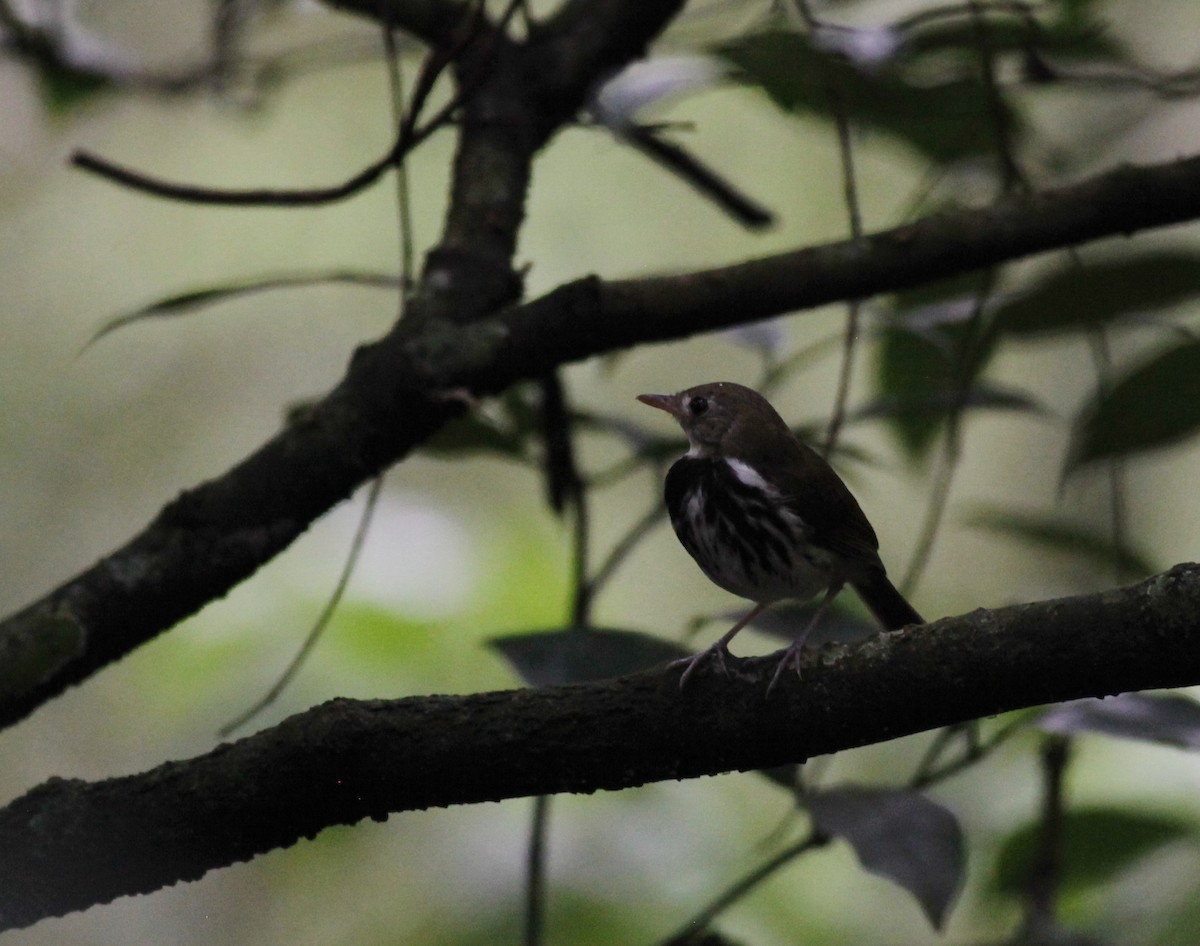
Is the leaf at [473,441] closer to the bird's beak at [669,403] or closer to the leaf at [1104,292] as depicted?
the bird's beak at [669,403]

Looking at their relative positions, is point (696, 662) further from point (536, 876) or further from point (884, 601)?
point (884, 601)

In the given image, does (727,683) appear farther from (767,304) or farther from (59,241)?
(59,241)

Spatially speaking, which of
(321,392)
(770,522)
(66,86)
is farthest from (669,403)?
(321,392)

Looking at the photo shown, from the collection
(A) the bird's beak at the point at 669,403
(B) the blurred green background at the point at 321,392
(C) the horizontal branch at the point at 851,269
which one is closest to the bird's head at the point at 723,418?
(A) the bird's beak at the point at 669,403

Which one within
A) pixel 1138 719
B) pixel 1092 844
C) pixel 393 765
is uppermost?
pixel 1092 844

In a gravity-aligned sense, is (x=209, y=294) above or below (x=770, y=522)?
above

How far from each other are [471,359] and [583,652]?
21.9 inches

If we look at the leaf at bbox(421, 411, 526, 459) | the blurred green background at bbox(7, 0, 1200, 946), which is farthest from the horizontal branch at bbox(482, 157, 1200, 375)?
the blurred green background at bbox(7, 0, 1200, 946)

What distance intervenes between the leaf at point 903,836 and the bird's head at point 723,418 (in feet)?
2.66

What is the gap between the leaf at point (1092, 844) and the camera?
311 cm

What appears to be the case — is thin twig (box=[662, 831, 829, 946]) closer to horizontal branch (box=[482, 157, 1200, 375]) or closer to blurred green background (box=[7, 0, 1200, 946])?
horizontal branch (box=[482, 157, 1200, 375])

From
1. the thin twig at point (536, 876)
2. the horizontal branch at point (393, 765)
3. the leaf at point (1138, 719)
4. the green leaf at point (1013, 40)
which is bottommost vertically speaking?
the horizontal branch at point (393, 765)

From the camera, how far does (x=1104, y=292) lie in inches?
120

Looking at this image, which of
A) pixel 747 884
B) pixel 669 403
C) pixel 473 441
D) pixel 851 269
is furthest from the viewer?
pixel 669 403
